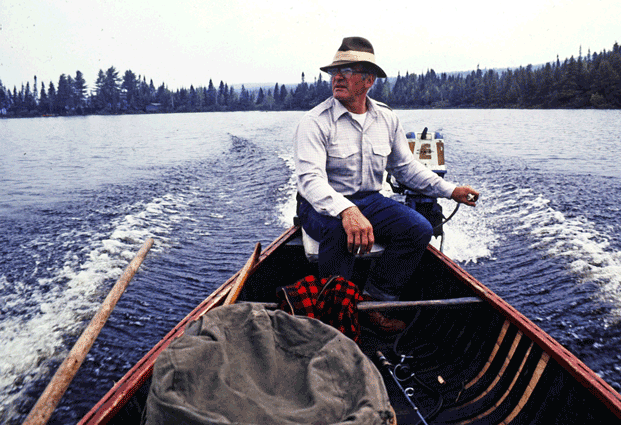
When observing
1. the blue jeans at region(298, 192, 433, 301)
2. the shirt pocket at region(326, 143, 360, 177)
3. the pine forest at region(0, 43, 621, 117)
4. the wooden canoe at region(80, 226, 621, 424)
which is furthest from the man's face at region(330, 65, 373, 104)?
the pine forest at region(0, 43, 621, 117)

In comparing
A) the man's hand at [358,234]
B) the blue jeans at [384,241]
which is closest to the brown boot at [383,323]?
the blue jeans at [384,241]

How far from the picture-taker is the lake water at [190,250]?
3.75 meters

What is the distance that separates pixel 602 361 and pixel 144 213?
7.35 m

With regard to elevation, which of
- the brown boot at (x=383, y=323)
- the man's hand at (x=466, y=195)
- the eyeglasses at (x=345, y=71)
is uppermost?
the eyeglasses at (x=345, y=71)

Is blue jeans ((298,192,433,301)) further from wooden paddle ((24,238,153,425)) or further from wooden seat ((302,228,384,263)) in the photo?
wooden paddle ((24,238,153,425))

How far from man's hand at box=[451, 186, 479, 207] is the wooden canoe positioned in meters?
0.51

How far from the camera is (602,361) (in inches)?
146

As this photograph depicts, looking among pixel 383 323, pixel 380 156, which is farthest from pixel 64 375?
pixel 380 156

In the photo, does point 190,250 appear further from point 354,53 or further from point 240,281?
point 354,53

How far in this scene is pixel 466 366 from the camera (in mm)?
2543

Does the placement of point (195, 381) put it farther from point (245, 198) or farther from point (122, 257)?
point (245, 198)

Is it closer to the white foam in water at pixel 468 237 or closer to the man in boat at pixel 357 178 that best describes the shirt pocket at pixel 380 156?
the man in boat at pixel 357 178

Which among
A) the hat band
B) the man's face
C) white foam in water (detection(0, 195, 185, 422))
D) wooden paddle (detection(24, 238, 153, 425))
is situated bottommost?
white foam in water (detection(0, 195, 185, 422))

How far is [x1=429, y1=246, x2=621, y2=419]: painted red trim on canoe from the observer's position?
63.8 inches
